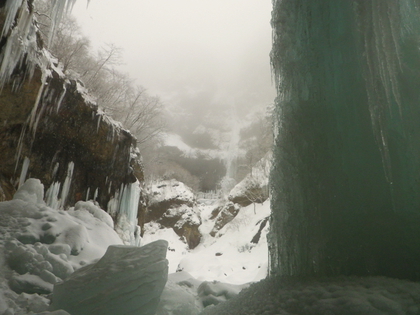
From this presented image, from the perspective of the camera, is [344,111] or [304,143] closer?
[344,111]

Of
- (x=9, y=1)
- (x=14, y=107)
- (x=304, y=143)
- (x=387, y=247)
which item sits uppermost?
(x=9, y=1)

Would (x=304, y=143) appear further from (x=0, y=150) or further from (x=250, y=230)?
(x=250, y=230)

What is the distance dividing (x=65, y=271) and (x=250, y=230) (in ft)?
47.2

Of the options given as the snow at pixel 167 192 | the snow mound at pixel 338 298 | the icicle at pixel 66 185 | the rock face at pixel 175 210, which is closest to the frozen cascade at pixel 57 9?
the icicle at pixel 66 185

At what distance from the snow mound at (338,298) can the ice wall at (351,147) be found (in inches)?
11.2

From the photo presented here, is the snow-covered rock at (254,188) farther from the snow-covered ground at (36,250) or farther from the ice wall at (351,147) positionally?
the ice wall at (351,147)

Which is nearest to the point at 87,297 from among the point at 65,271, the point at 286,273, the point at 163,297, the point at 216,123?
the point at 163,297

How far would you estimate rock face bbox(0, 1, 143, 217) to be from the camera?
6.24 metres

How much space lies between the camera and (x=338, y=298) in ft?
4.80

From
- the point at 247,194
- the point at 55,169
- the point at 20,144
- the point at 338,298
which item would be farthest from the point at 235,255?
the point at 338,298

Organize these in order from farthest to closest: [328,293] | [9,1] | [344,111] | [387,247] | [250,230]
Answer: [250,230] → [9,1] → [344,111] → [387,247] → [328,293]

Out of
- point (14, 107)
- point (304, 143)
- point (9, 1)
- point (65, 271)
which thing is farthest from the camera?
point (14, 107)

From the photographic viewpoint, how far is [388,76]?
2121mm

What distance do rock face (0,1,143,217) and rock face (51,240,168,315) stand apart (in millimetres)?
5002
